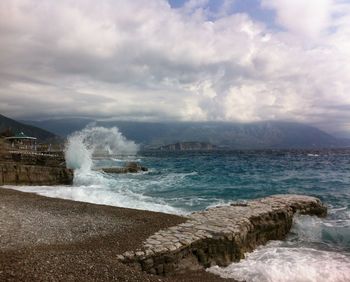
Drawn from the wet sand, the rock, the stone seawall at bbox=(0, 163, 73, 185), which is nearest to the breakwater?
the stone seawall at bbox=(0, 163, 73, 185)

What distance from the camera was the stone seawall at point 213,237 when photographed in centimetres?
959

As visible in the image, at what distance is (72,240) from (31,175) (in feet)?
74.1

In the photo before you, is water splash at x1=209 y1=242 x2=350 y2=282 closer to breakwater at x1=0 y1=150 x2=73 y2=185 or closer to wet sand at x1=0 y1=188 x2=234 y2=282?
wet sand at x1=0 y1=188 x2=234 y2=282

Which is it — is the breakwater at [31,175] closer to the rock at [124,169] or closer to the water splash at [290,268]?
the rock at [124,169]

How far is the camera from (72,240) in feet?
33.8

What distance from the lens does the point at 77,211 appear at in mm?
14523

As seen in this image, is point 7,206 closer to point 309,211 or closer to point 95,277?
point 95,277

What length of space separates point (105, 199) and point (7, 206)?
646cm

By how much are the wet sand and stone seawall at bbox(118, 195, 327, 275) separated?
1.37 feet

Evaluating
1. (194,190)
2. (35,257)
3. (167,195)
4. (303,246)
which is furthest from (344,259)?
(194,190)

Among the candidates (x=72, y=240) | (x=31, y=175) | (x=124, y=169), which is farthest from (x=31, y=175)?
(x=72, y=240)

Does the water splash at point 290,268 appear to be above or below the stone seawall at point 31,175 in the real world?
below

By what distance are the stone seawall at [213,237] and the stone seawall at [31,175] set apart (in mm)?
20405

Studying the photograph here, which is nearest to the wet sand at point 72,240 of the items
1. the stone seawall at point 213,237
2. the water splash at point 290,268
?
the stone seawall at point 213,237
